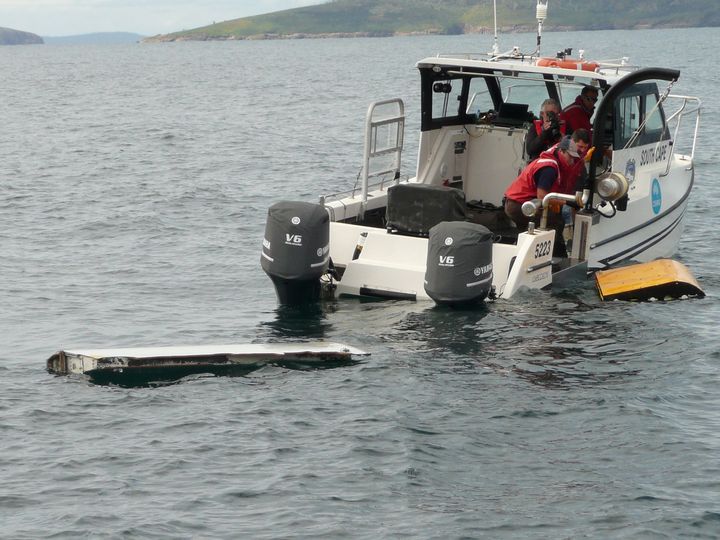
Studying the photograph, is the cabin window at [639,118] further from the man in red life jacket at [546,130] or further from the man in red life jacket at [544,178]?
the man in red life jacket at [544,178]

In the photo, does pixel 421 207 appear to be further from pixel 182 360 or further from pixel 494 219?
pixel 182 360

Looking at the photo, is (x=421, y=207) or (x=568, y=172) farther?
(x=568, y=172)

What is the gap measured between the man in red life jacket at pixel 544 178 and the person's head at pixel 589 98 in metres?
0.96

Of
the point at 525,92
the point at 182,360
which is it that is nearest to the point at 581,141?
the point at 525,92

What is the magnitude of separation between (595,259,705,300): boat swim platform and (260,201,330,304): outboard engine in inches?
131

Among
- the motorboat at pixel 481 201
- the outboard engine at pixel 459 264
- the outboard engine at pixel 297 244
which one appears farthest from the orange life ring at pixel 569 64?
the outboard engine at pixel 297 244

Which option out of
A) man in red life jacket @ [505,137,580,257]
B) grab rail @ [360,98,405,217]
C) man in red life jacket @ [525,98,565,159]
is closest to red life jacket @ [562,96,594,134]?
man in red life jacket @ [525,98,565,159]

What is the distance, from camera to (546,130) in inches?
535

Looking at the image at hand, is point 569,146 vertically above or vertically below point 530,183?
above

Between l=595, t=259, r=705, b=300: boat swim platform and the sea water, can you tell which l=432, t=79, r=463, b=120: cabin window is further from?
the sea water

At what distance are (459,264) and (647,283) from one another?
2756 millimetres

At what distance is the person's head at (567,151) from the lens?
13000 millimetres

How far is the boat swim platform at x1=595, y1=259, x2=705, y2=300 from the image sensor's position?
41.6 feet

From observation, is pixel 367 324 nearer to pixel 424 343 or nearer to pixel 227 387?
pixel 424 343
